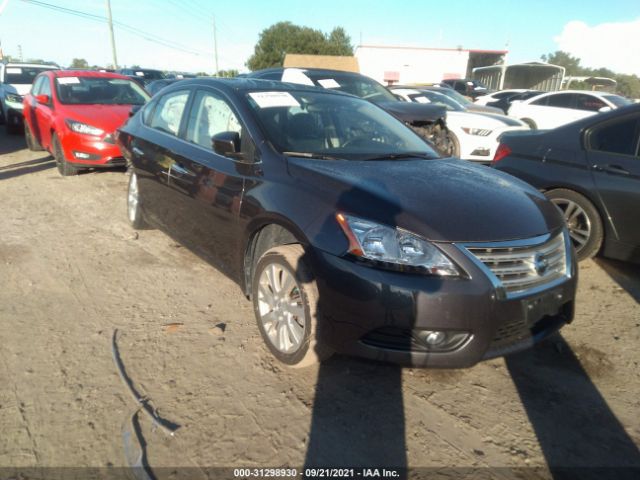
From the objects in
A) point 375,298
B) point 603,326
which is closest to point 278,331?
point 375,298

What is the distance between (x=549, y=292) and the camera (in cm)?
244

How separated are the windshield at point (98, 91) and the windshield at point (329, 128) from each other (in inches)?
224

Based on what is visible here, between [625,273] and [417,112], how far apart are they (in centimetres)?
363

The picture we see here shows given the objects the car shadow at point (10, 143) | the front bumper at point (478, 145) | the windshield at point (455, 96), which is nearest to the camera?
the front bumper at point (478, 145)

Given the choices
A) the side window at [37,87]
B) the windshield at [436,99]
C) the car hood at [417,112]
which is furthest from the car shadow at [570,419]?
the side window at [37,87]

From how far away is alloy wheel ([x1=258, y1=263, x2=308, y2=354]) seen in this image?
8.45 ft

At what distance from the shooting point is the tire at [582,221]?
13.4 ft

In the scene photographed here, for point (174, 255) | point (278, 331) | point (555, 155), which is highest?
point (555, 155)

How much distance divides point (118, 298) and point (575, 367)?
10.5 ft

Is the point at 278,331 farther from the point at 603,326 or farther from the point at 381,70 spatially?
the point at 381,70

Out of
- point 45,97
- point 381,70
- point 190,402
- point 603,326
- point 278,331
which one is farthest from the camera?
point 381,70

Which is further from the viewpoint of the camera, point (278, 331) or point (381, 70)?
point (381, 70)

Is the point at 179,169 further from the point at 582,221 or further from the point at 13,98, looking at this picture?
the point at 13,98

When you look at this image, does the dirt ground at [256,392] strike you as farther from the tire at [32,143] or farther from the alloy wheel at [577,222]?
the tire at [32,143]
